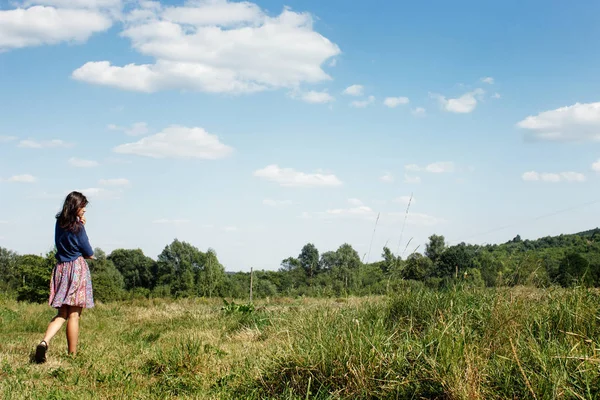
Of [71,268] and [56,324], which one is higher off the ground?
[71,268]

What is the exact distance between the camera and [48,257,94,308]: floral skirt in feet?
18.7

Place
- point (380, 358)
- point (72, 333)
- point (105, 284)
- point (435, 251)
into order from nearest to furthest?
point (380, 358), point (72, 333), point (435, 251), point (105, 284)

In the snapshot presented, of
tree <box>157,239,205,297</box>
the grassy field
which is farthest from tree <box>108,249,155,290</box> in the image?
the grassy field

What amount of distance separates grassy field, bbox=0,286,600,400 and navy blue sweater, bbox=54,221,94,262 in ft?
3.64

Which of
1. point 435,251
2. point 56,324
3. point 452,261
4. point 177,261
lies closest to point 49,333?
point 56,324

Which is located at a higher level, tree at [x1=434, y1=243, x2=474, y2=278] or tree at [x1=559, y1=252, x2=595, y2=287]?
tree at [x1=434, y1=243, x2=474, y2=278]

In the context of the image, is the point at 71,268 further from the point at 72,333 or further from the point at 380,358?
the point at 380,358

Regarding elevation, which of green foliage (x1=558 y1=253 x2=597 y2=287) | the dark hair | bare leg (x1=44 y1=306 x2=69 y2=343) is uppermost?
the dark hair

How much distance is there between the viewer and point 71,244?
19.2 feet

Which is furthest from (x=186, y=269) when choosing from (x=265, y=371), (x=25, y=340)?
(x=265, y=371)

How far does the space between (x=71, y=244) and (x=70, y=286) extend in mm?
483

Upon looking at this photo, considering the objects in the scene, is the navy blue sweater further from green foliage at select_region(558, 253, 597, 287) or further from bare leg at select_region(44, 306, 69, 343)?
green foliage at select_region(558, 253, 597, 287)

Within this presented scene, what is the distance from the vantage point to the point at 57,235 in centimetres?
597

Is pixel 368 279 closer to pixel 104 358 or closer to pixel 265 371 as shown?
pixel 265 371
